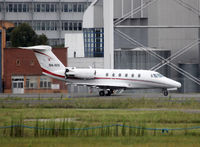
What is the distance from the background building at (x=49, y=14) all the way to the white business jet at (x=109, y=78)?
75542mm

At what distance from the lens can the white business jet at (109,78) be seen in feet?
145

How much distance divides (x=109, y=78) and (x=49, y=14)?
7925 centimetres

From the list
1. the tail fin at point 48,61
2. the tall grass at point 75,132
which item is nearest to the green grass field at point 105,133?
the tall grass at point 75,132

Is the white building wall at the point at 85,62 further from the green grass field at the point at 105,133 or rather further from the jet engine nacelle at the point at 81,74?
the green grass field at the point at 105,133

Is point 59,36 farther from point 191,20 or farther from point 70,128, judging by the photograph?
point 70,128

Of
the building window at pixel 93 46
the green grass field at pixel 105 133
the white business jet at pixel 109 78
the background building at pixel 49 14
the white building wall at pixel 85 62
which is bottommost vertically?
the green grass field at pixel 105 133

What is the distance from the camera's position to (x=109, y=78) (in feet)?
148

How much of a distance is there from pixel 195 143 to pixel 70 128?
16.4ft

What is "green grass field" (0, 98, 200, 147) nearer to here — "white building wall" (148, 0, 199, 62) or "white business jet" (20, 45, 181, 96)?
"white business jet" (20, 45, 181, 96)

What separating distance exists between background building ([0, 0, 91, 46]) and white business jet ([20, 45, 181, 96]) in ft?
248

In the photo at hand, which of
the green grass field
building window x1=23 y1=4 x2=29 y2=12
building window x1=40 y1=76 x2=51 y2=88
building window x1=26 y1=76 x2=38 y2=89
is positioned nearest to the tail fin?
building window x1=40 y1=76 x2=51 y2=88

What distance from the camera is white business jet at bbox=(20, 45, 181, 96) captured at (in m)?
44.1

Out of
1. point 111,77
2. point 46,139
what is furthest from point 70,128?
point 111,77

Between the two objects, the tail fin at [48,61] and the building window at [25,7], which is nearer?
the tail fin at [48,61]
